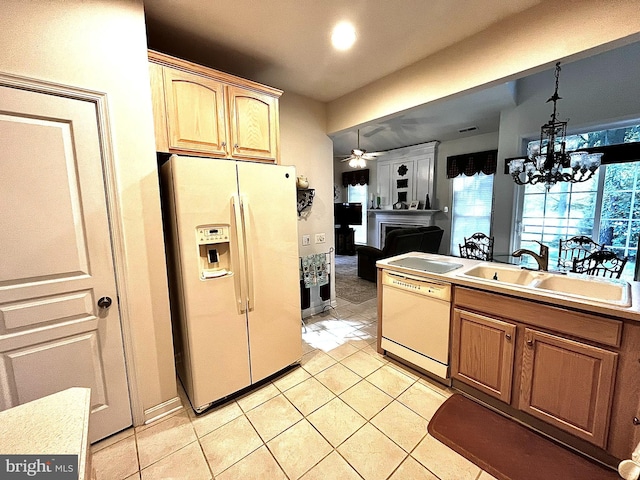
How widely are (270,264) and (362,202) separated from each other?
6.28 m

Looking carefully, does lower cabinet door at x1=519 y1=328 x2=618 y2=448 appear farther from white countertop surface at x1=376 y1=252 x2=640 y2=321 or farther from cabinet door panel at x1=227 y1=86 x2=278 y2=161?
cabinet door panel at x1=227 y1=86 x2=278 y2=161

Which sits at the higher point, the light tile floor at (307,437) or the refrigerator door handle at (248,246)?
the refrigerator door handle at (248,246)

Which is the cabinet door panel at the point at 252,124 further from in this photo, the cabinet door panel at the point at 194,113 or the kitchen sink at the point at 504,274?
the kitchen sink at the point at 504,274

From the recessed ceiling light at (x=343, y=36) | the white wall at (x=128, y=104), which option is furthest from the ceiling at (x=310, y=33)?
the white wall at (x=128, y=104)

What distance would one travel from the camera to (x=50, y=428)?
80 cm

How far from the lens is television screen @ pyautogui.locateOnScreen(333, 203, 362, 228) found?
7.69 meters

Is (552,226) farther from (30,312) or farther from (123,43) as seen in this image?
(30,312)

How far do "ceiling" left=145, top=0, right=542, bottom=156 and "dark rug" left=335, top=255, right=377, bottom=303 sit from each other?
2909mm

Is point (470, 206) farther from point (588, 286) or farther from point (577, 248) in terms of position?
point (588, 286)

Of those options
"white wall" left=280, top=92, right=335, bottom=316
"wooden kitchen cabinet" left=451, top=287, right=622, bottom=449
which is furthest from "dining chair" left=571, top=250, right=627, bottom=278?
"white wall" left=280, top=92, right=335, bottom=316

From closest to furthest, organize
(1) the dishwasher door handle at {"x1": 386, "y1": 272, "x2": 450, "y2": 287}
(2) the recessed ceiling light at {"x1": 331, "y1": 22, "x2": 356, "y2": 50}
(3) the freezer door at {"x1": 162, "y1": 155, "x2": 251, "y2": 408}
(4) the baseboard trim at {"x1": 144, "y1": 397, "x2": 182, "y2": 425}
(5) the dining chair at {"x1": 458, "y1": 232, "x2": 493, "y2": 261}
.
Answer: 1. (3) the freezer door at {"x1": 162, "y1": 155, "x2": 251, "y2": 408}
2. (4) the baseboard trim at {"x1": 144, "y1": 397, "x2": 182, "y2": 425}
3. (2) the recessed ceiling light at {"x1": 331, "y1": 22, "x2": 356, "y2": 50}
4. (1) the dishwasher door handle at {"x1": 386, "y1": 272, "x2": 450, "y2": 287}
5. (5) the dining chair at {"x1": 458, "y1": 232, "x2": 493, "y2": 261}

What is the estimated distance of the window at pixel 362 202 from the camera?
7.90 metres

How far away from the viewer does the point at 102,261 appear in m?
1.59

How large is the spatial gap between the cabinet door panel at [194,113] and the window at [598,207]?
362cm
